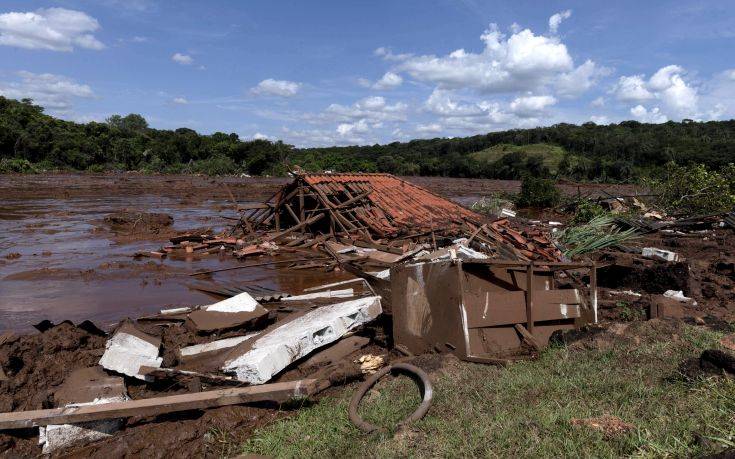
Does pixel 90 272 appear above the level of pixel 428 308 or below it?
below

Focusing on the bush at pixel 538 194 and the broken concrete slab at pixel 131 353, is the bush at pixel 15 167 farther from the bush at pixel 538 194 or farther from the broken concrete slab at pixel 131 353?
the broken concrete slab at pixel 131 353

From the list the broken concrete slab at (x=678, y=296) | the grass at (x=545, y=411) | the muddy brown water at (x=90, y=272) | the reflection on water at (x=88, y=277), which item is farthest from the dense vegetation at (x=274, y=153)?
the grass at (x=545, y=411)

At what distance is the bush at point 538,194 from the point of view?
23.7m

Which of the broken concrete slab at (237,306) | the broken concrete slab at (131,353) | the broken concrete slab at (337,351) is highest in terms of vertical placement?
the broken concrete slab at (237,306)

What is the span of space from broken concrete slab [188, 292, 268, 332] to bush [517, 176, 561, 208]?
792 inches

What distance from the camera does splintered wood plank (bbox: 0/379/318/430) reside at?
4.17 meters

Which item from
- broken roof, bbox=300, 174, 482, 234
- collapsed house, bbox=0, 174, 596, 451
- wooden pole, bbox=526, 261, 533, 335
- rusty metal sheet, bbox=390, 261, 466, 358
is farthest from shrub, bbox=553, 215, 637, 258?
rusty metal sheet, bbox=390, 261, 466, 358

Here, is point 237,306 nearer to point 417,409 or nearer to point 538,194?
point 417,409

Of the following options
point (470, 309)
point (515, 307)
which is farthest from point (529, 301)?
point (470, 309)

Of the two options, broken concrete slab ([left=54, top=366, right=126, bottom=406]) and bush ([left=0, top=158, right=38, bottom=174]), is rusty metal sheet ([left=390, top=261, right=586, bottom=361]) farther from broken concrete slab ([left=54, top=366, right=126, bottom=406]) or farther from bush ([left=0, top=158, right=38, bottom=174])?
bush ([left=0, top=158, right=38, bottom=174])

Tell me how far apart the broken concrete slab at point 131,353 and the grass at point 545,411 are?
1675 mm

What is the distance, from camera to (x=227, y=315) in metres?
6.44

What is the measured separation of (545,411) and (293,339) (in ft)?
9.21

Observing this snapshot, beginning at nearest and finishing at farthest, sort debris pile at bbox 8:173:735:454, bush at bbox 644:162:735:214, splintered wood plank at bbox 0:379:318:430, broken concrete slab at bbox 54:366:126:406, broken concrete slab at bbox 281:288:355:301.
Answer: splintered wood plank at bbox 0:379:318:430 < debris pile at bbox 8:173:735:454 < broken concrete slab at bbox 54:366:126:406 < broken concrete slab at bbox 281:288:355:301 < bush at bbox 644:162:735:214
